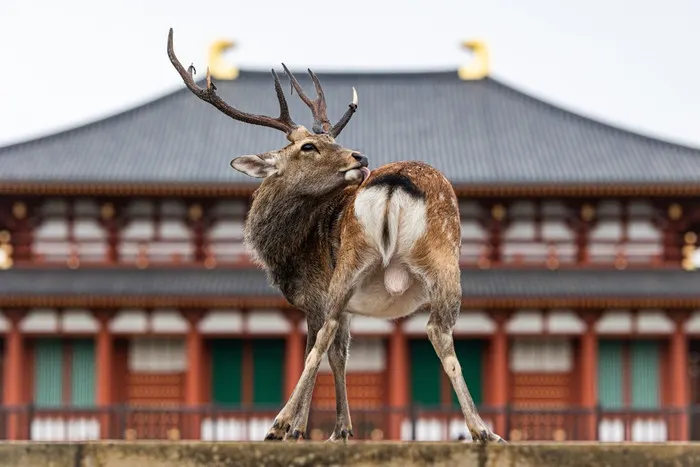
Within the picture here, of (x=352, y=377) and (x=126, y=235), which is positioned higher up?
(x=126, y=235)

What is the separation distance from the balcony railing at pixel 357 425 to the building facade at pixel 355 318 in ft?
0.22

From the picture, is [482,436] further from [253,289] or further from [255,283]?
[255,283]

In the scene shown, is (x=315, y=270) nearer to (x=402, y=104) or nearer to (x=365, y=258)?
(x=365, y=258)

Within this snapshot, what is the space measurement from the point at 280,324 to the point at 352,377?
246 cm

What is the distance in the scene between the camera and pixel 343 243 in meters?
8.91

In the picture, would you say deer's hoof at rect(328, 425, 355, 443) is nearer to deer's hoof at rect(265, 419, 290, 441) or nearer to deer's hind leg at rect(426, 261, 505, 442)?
deer's hoof at rect(265, 419, 290, 441)

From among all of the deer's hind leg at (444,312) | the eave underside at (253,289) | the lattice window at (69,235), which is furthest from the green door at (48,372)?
the deer's hind leg at (444,312)

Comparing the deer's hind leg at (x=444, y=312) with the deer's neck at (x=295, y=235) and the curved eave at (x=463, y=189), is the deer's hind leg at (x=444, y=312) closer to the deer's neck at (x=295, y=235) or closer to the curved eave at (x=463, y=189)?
the deer's neck at (x=295, y=235)

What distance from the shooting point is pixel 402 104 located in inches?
1667

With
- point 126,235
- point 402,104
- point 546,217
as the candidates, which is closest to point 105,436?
point 126,235

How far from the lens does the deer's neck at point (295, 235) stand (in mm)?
9523

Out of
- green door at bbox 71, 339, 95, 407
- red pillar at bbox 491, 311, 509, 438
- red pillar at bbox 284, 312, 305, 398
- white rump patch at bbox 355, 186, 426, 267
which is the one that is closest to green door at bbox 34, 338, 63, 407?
green door at bbox 71, 339, 95, 407

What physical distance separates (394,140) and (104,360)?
1201 centimetres

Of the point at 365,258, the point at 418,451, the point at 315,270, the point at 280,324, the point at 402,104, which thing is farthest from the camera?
the point at 402,104
